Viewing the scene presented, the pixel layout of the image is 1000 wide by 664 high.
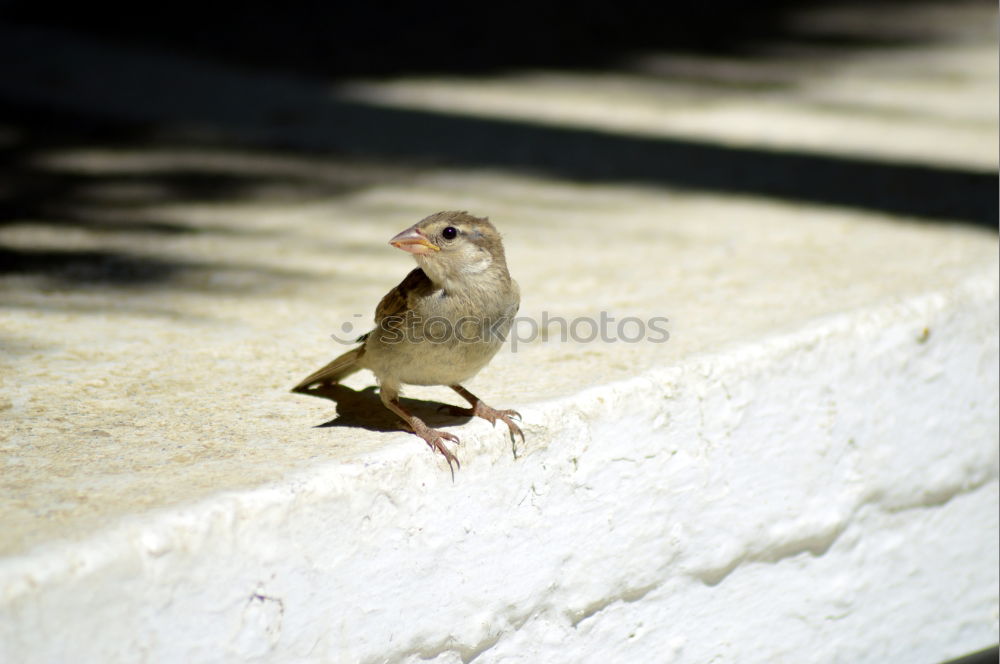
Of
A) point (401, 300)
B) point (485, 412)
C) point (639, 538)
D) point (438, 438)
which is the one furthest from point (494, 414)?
point (639, 538)

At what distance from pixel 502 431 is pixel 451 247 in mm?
539

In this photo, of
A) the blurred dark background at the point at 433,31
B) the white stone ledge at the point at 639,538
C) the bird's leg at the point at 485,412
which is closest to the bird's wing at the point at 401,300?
the bird's leg at the point at 485,412

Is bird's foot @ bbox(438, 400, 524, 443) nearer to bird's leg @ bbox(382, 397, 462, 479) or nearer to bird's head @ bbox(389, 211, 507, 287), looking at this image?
bird's leg @ bbox(382, 397, 462, 479)

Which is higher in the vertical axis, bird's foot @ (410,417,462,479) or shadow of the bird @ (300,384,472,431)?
bird's foot @ (410,417,462,479)

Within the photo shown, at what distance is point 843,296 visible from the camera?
4.12 metres

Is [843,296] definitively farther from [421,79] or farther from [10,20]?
[10,20]

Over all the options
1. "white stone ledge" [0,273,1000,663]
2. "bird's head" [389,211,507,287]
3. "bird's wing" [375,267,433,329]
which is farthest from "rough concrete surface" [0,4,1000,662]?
"bird's head" [389,211,507,287]

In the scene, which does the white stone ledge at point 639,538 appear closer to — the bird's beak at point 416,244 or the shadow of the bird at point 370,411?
the shadow of the bird at point 370,411

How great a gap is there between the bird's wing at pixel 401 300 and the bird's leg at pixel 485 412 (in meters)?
0.28

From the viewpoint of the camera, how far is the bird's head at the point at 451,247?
10.5 ft

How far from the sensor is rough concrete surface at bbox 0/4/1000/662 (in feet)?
8.79

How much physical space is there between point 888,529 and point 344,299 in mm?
2160

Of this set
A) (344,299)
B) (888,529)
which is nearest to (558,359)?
(344,299)

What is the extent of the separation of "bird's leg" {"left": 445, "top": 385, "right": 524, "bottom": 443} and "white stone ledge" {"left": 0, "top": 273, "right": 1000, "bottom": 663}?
6 centimetres
